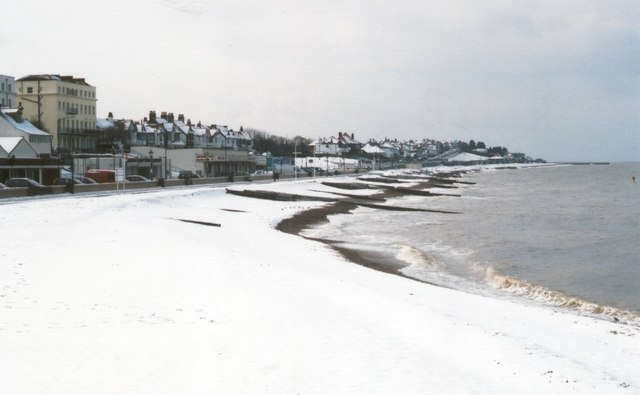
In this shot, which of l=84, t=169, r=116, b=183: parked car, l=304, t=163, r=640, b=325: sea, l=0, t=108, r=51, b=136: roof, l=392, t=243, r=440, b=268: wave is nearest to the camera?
l=304, t=163, r=640, b=325: sea

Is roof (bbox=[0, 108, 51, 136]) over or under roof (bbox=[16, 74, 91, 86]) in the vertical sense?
under

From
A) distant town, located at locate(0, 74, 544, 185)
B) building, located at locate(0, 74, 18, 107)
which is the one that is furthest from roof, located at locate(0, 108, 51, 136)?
building, located at locate(0, 74, 18, 107)

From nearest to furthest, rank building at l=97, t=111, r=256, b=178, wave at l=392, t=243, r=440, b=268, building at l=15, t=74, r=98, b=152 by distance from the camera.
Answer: wave at l=392, t=243, r=440, b=268 < building at l=97, t=111, r=256, b=178 < building at l=15, t=74, r=98, b=152

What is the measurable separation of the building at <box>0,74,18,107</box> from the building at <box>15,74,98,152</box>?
1.93 m

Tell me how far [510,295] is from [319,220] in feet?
82.1

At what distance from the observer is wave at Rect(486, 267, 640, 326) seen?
18.8 metres

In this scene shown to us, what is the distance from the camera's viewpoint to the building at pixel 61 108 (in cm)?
10506

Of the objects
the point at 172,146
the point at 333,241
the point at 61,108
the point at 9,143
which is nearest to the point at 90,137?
the point at 61,108

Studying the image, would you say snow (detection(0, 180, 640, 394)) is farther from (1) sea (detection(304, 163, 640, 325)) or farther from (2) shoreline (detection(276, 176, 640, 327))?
(1) sea (detection(304, 163, 640, 325))

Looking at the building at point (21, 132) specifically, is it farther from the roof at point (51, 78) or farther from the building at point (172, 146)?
the roof at point (51, 78)

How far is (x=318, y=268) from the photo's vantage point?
22500 mm

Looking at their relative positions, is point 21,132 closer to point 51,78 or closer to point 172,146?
point 51,78

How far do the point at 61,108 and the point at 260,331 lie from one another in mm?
102898

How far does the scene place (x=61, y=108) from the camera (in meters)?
106
